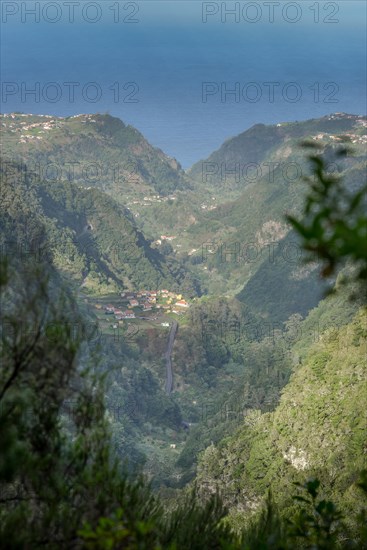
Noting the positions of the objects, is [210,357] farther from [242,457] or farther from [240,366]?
[242,457]

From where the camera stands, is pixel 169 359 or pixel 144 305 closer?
pixel 169 359

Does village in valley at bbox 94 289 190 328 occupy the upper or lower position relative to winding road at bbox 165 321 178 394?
upper

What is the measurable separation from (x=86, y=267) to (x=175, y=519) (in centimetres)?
6917

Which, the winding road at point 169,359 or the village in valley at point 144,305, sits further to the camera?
the village in valley at point 144,305

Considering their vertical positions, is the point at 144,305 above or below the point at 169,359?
above

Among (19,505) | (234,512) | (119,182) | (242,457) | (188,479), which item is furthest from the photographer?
(119,182)

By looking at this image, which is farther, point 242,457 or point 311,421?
point 242,457

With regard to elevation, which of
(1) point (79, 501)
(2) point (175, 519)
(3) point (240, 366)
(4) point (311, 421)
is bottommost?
(3) point (240, 366)

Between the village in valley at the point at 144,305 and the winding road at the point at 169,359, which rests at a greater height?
the village in valley at the point at 144,305

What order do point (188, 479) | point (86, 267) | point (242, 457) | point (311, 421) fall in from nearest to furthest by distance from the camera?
point (311, 421)
point (242, 457)
point (188, 479)
point (86, 267)

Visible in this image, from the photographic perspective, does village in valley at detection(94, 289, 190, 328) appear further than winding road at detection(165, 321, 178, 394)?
Yes

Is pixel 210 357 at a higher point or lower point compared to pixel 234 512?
lower

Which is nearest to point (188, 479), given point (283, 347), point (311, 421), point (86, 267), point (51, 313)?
point (311, 421)

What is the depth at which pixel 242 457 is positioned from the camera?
26750mm
